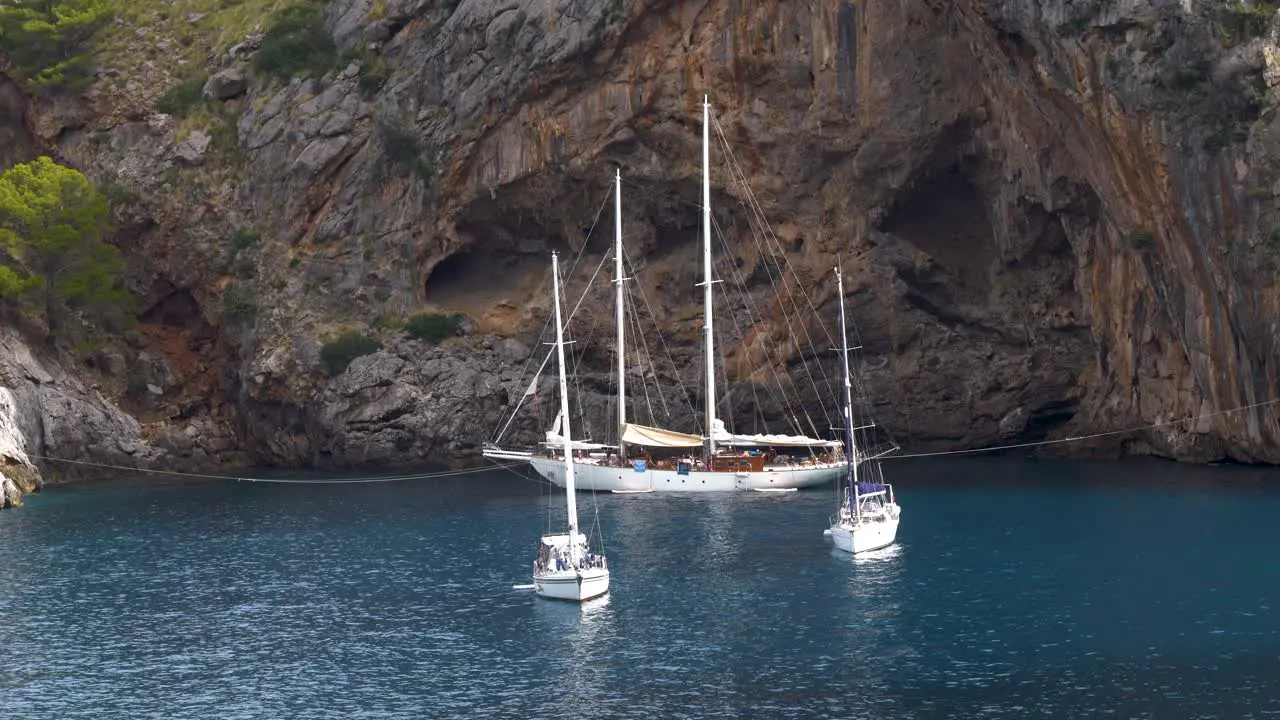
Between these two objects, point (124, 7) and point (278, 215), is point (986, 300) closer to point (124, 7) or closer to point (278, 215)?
point (278, 215)

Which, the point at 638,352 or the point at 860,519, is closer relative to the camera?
the point at 860,519

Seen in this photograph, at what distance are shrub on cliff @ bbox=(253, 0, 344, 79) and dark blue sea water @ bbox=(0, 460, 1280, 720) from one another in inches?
1394

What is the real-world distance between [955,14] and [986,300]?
16.2m

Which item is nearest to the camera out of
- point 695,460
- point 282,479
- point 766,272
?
point 695,460

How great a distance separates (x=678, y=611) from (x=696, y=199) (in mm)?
43678

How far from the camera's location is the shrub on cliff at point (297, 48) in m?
101

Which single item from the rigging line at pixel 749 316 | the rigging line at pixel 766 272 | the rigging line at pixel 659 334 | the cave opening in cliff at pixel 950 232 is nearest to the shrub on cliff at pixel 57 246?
the rigging line at pixel 659 334

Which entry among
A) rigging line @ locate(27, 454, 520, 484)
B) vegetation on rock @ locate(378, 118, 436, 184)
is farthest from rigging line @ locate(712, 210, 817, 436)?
vegetation on rock @ locate(378, 118, 436, 184)

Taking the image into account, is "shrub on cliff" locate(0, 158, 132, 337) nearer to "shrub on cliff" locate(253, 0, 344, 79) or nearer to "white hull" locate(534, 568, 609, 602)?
"shrub on cliff" locate(253, 0, 344, 79)

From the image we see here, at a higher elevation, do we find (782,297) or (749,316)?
(782,297)

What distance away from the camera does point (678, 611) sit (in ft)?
169

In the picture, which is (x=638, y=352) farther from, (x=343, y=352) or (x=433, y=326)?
(x=343, y=352)

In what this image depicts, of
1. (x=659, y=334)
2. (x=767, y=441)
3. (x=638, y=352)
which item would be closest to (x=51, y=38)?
(x=659, y=334)

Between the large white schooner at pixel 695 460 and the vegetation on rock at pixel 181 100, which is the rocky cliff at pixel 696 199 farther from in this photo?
the large white schooner at pixel 695 460
